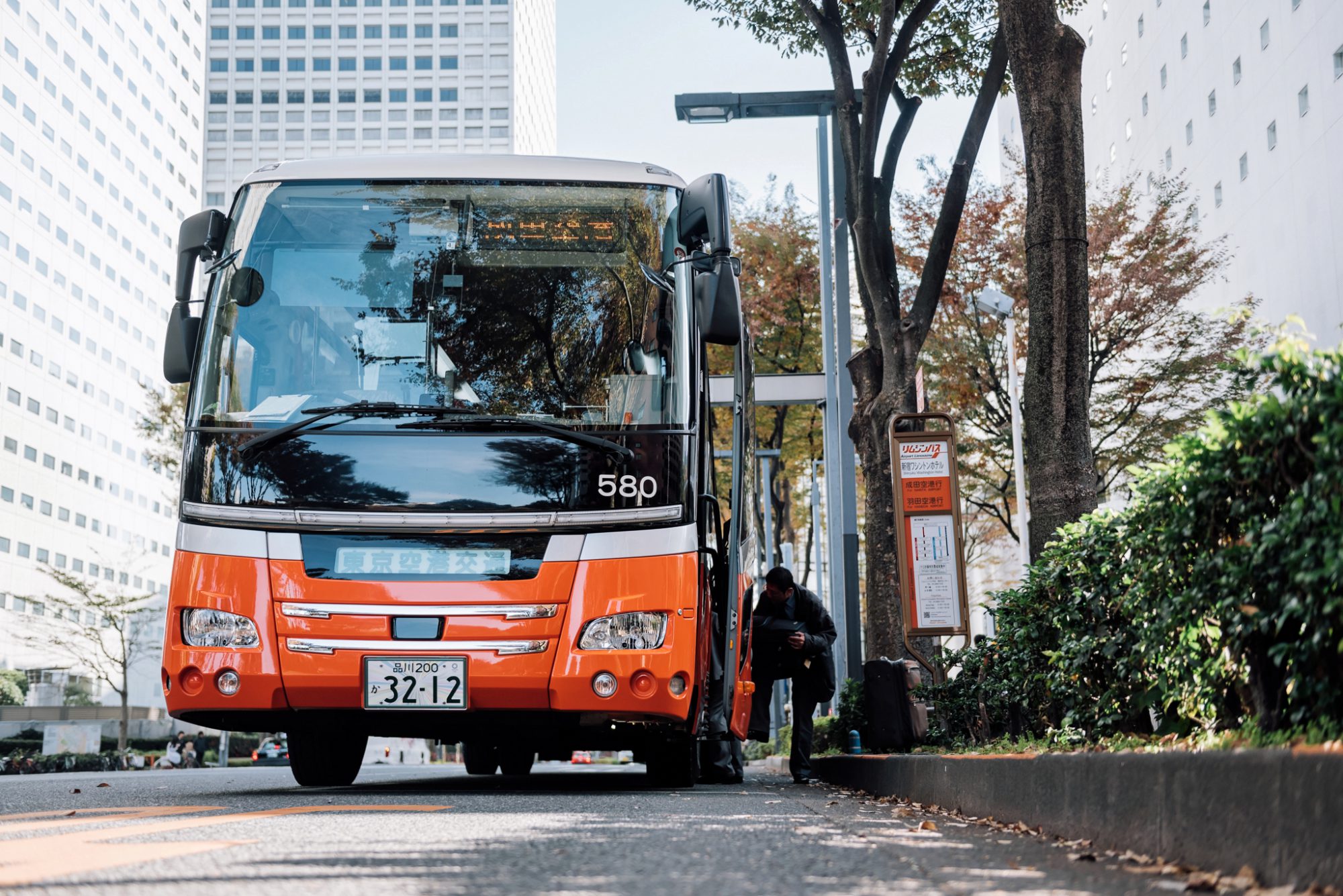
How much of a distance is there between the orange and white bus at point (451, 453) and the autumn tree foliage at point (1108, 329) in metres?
16.2

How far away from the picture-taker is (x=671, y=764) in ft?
30.2

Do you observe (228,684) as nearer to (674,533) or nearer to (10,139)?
(674,533)

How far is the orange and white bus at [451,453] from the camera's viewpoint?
24.4 ft

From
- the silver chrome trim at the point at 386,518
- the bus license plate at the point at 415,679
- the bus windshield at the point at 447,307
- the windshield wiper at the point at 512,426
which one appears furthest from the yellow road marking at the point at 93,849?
the bus windshield at the point at 447,307

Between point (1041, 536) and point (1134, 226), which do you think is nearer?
point (1041, 536)

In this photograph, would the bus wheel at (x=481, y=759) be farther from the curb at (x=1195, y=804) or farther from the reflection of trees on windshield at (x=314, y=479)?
the curb at (x=1195, y=804)

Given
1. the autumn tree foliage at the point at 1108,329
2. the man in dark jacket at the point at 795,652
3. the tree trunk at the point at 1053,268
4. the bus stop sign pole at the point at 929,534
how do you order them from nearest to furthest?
the tree trunk at the point at 1053,268
the bus stop sign pole at the point at 929,534
the man in dark jacket at the point at 795,652
the autumn tree foliage at the point at 1108,329

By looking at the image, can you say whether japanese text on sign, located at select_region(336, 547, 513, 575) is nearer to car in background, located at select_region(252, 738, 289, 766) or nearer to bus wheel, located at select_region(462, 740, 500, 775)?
bus wheel, located at select_region(462, 740, 500, 775)

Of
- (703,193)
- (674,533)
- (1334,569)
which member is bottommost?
(1334,569)

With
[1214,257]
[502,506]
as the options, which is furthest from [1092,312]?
[502,506]

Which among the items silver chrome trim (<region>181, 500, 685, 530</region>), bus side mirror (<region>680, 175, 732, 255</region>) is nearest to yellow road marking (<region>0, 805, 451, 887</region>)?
silver chrome trim (<region>181, 500, 685, 530</region>)

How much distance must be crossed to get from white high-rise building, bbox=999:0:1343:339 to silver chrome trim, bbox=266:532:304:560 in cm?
1935

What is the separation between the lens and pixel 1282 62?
30766 millimetres

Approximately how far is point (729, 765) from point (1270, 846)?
8707mm
